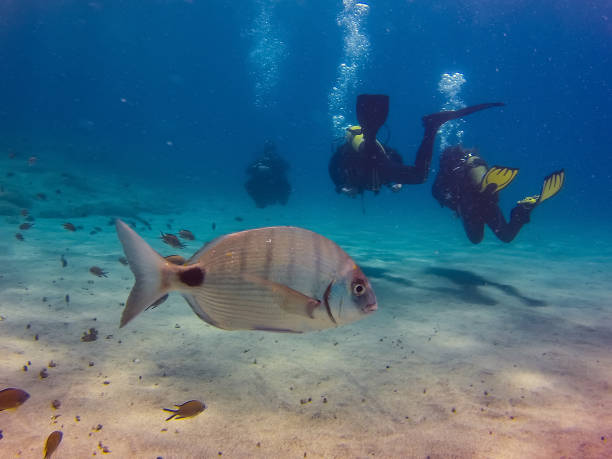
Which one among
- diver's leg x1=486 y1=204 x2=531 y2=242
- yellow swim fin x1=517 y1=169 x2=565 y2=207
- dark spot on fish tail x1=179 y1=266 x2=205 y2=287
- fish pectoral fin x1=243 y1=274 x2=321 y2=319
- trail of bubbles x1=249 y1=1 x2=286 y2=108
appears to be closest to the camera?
fish pectoral fin x1=243 y1=274 x2=321 y2=319

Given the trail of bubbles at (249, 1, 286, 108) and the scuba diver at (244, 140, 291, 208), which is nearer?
the scuba diver at (244, 140, 291, 208)

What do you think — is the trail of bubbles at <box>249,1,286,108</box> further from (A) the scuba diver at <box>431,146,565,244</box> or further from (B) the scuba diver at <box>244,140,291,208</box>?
(A) the scuba diver at <box>431,146,565,244</box>

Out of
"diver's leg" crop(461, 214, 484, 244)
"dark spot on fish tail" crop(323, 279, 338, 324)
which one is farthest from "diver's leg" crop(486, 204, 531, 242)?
"dark spot on fish tail" crop(323, 279, 338, 324)

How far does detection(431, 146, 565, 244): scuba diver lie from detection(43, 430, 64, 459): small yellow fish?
7373 millimetres

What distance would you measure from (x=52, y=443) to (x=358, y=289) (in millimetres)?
2043

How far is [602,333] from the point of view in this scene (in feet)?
14.1

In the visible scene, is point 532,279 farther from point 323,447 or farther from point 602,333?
point 323,447

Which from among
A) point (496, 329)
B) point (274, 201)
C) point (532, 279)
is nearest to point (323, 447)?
point (496, 329)

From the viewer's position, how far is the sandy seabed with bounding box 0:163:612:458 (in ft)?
6.84

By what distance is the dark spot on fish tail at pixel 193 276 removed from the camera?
1382 mm

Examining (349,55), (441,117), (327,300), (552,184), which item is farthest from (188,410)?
(349,55)

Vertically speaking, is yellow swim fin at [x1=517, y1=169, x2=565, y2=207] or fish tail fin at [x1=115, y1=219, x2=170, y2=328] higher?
yellow swim fin at [x1=517, y1=169, x2=565, y2=207]

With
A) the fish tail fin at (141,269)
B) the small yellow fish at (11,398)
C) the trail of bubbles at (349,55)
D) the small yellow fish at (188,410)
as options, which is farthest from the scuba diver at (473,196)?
the trail of bubbles at (349,55)

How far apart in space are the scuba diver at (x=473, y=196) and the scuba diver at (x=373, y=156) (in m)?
0.94
